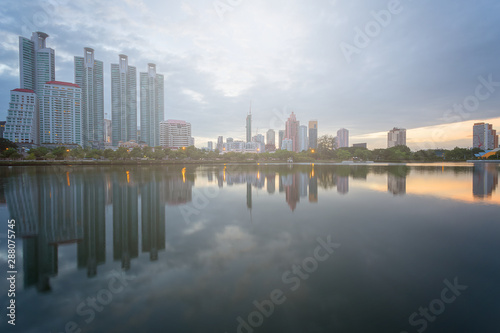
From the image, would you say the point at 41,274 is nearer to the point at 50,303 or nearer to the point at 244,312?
the point at 50,303

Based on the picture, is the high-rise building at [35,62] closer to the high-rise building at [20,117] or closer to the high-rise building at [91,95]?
the high-rise building at [91,95]

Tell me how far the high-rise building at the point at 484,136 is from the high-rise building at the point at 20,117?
836 feet

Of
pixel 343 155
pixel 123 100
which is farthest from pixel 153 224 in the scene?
pixel 123 100

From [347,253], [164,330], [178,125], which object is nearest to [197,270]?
[164,330]

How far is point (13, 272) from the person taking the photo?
18.2ft

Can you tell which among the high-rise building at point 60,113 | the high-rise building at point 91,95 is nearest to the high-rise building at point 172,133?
the high-rise building at point 91,95

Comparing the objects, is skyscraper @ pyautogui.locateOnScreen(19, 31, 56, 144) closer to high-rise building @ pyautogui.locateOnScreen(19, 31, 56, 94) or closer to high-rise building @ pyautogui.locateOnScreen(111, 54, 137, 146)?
high-rise building @ pyautogui.locateOnScreen(19, 31, 56, 94)

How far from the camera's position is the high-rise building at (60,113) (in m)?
101

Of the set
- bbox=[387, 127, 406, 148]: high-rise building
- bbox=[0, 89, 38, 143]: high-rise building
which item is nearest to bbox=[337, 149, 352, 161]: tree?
bbox=[387, 127, 406, 148]: high-rise building

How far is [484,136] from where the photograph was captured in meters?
157

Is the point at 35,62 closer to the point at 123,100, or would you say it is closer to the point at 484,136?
the point at 123,100

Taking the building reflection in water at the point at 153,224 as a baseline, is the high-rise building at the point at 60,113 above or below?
above

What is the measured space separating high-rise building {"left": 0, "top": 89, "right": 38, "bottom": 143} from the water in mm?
112956

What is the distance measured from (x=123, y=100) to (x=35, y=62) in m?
41.6
